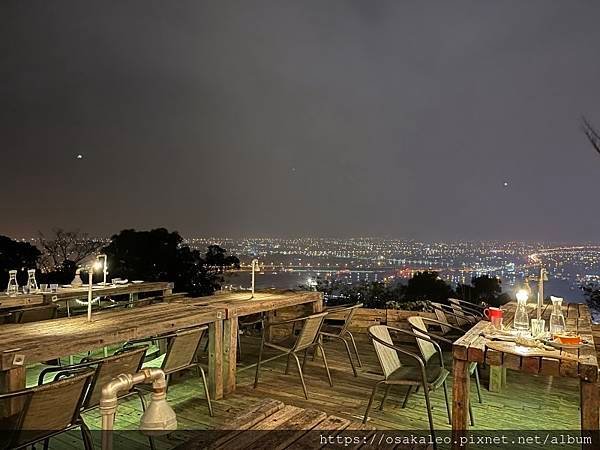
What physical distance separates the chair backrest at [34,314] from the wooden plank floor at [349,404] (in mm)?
689

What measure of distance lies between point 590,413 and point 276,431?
1673 mm

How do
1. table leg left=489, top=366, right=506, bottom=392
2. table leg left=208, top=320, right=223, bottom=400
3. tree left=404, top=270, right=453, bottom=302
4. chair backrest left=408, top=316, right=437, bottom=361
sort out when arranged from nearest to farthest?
chair backrest left=408, top=316, right=437, bottom=361 < table leg left=208, top=320, right=223, bottom=400 < table leg left=489, top=366, right=506, bottom=392 < tree left=404, top=270, right=453, bottom=302


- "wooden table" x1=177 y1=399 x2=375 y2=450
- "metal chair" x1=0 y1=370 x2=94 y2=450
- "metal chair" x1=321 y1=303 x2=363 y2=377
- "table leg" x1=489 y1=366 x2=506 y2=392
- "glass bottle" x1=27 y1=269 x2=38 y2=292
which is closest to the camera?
"wooden table" x1=177 y1=399 x2=375 y2=450

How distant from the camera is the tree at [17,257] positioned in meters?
9.55

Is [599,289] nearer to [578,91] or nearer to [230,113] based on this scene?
[578,91]

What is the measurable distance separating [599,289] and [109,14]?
11621 mm

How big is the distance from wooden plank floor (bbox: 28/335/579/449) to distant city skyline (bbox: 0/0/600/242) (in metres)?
5.71

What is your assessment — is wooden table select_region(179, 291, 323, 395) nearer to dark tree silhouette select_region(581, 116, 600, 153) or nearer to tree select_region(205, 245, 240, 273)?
dark tree silhouette select_region(581, 116, 600, 153)

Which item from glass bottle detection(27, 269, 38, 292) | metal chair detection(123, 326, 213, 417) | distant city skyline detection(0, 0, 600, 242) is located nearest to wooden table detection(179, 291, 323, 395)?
metal chair detection(123, 326, 213, 417)

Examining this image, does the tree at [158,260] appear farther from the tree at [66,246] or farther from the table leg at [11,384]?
the table leg at [11,384]

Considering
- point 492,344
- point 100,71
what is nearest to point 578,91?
point 492,344

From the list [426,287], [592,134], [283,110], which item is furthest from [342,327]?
[283,110]

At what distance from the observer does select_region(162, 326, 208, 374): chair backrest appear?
10.1 feet

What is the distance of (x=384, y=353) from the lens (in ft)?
10.4
